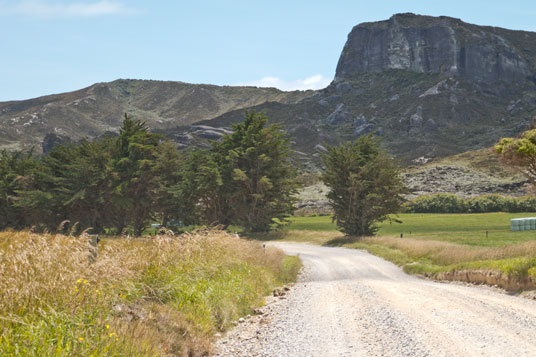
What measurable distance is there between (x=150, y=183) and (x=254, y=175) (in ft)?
35.5

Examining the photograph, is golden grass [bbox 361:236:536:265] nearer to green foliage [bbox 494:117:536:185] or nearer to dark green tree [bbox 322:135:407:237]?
green foliage [bbox 494:117:536:185]

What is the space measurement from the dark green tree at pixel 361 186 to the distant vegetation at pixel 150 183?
7003mm

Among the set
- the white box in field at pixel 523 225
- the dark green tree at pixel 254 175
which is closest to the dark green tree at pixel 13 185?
the dark green tree at pixel 254 175

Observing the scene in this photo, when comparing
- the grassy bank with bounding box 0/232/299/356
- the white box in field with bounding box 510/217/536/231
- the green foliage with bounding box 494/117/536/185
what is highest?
the green foliage with bounding box 494/117/536/185

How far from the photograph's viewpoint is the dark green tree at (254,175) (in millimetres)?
46625

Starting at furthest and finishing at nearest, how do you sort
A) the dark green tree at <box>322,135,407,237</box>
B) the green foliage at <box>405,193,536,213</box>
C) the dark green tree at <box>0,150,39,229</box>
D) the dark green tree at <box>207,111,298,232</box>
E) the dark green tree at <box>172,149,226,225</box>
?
the green foliage at <box>405,193,536,213</box>, the dark green tree at <box>0,150,39,229</box>, the dark green tree at <box>207,111,298,232</box>, the dark green tree at <box>172,149,226,225</box>, the dark green tree at <box>322,135,407,237</box>

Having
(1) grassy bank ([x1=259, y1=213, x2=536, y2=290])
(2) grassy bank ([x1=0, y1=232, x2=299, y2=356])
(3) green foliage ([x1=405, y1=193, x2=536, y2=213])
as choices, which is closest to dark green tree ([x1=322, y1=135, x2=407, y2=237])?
(1) grassy bank ([x1=259, y1=213, x2=536, y2=290])

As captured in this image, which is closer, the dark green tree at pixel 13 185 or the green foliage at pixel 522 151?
the green foliage at pixel 522 151

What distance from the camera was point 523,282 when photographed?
15375 mm

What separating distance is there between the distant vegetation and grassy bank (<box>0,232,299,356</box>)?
31410 mm

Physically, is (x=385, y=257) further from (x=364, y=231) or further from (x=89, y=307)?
(x=89, y=307)

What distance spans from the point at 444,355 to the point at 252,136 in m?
40.6

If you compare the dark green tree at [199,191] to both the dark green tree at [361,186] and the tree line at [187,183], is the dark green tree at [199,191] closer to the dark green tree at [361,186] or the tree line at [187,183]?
the tree line at [187,183]

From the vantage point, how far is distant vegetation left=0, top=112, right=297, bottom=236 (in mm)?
43719
